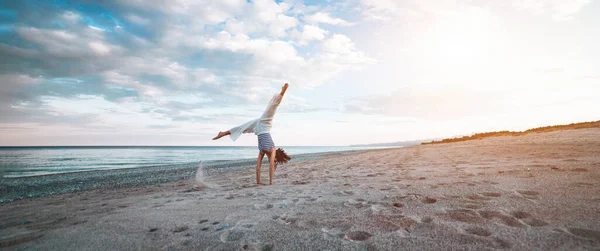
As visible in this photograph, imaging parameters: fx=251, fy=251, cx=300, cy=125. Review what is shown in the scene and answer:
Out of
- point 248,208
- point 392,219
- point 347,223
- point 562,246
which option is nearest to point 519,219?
point 562,246

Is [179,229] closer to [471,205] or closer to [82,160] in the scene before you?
[471,205]

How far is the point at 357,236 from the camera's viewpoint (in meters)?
2.46

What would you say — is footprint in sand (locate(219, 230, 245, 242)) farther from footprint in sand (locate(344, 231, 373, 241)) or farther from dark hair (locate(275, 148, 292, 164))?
dark hair (locate(275, 148, 292, 164))

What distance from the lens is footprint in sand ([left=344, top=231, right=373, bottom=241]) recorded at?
2400mm

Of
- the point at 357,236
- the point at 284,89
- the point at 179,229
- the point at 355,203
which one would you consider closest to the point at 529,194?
the point at 355,203

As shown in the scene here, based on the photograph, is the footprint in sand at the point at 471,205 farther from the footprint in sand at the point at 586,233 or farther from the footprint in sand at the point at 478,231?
the footprint in sand at the point at 586,233

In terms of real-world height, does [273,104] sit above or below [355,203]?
above

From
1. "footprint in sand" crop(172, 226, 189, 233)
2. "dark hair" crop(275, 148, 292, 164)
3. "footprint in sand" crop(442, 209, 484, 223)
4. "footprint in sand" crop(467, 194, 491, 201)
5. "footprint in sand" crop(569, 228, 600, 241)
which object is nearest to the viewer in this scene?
"footprint in sand" crop(569, 228, 600, 241)

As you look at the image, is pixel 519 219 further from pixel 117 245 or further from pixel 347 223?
pixel 117 245

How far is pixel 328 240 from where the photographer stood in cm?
241

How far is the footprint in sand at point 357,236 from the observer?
2.40 metres

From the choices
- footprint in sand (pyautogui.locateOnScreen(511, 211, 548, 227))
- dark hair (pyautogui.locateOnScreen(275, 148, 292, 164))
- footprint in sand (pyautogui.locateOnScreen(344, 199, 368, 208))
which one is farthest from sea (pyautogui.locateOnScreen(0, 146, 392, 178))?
footprint in sand (pyautogui.locateOnScreen(511, 211, 548, 227))

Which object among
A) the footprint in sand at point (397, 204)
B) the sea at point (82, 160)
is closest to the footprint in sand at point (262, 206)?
the footprint in sand at point (397, 204)

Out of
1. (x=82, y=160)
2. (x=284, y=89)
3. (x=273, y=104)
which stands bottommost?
(x=82, y=160)
